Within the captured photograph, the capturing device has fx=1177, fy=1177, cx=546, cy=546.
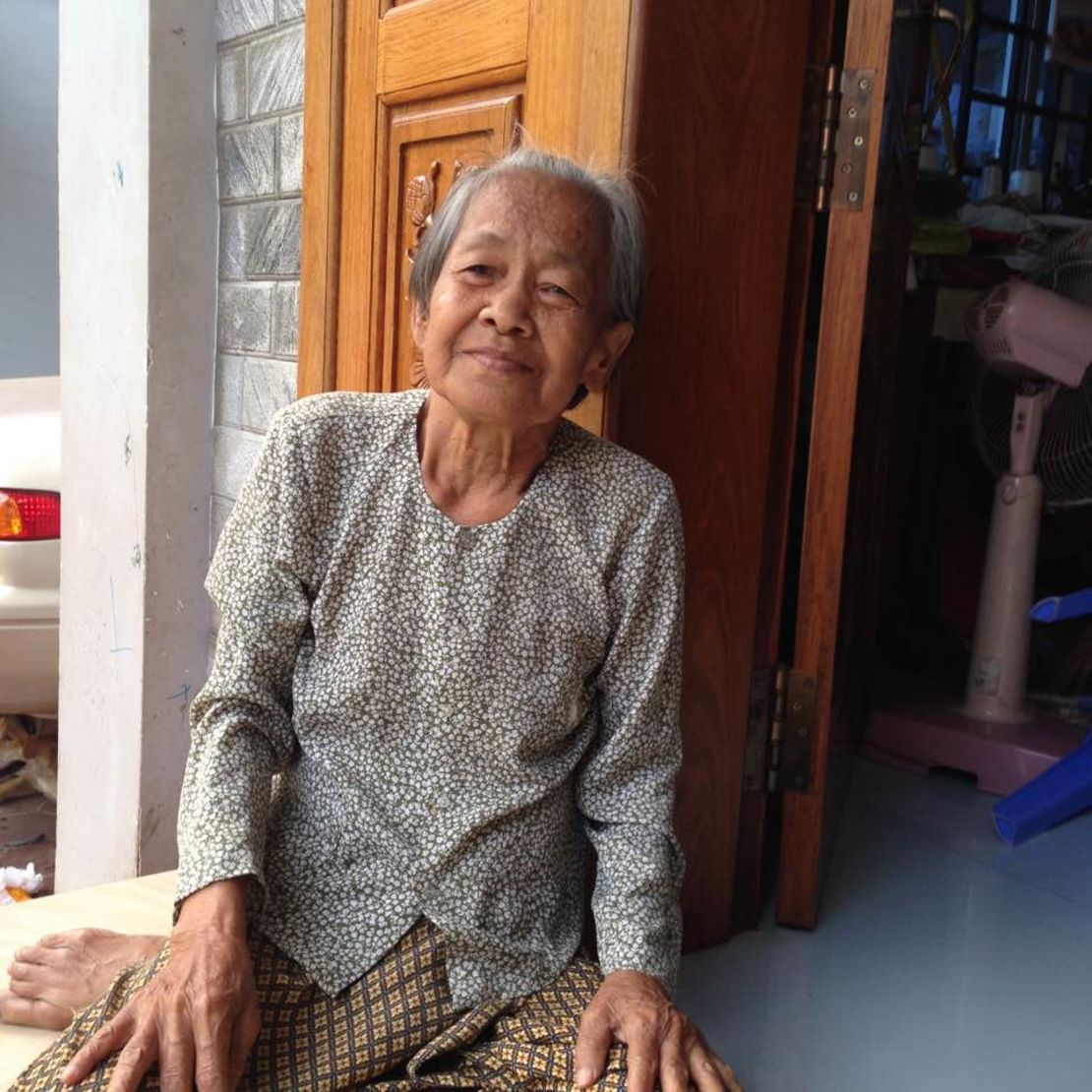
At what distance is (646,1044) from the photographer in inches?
50.5

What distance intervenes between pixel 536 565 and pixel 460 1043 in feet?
1.83

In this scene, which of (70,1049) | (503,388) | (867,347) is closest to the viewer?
(70,1049)

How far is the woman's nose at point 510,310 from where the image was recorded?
136 centimetres

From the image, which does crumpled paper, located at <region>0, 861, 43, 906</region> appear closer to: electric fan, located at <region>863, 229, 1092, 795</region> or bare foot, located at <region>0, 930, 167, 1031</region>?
bare foot, located at <region>0, 930, 167, 1031</region>

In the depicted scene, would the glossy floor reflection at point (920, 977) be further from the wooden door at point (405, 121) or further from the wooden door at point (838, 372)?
the wooden door at point (405, 121)

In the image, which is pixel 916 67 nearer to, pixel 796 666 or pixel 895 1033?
pixel 796 666

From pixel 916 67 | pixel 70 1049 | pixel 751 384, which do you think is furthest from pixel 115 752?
pixel 916 67

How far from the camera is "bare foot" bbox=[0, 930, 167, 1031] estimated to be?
5.03ft

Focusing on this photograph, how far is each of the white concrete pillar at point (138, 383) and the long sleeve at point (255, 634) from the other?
1.31 meters

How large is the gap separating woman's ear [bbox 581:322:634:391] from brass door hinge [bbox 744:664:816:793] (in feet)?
2.20

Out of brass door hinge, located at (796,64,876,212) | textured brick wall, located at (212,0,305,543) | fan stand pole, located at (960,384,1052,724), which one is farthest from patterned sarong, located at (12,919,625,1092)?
fan stand pole, located at (960,384,1052,724)

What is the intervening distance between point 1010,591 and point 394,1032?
2270 mm

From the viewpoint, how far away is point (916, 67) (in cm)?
267

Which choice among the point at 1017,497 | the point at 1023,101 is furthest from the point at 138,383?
the point at 1023,101
